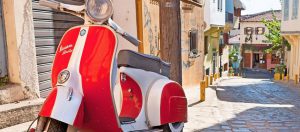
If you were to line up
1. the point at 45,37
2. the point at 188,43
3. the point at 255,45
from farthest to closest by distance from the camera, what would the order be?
the point at 255,45
the point at 188,43
the point at 45,37

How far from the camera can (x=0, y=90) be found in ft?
15.3

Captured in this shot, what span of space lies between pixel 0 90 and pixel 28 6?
144 centimetres

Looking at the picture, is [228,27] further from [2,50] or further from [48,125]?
[48,125]

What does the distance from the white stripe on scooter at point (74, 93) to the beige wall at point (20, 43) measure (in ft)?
7.46

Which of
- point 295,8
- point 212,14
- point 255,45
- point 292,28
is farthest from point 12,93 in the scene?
point 255,45

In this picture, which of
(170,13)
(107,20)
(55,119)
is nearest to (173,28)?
(170,13)

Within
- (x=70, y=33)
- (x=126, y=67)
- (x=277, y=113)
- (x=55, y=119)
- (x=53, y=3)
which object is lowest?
(x=277, y=113)

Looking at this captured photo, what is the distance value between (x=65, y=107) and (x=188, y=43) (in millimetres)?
13450

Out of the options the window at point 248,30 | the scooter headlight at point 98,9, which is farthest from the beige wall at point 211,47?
the window at point 248,30

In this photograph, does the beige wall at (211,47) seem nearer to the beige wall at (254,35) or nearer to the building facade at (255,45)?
the building facade at (255,45)

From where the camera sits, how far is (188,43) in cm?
1585

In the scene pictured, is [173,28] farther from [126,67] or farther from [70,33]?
[70,33]

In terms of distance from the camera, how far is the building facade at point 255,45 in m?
49.5

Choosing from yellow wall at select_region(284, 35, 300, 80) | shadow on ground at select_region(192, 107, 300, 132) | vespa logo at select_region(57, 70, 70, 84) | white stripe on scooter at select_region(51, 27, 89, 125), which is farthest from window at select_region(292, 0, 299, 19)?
vespa logo at select_region(57, 70, 70, 84)
